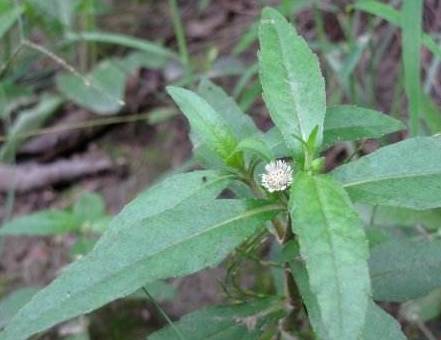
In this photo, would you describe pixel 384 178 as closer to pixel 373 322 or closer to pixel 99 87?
pixel 373 322

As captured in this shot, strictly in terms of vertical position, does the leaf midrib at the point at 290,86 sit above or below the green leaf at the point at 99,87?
above

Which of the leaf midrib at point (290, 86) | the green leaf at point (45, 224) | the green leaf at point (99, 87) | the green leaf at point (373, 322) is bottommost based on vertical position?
the green leaf at point (45, 224)

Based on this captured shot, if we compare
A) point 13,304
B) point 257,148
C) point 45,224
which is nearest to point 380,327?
point 257,148

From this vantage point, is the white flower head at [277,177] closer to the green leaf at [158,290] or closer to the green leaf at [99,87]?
the green leaf at [158,290]

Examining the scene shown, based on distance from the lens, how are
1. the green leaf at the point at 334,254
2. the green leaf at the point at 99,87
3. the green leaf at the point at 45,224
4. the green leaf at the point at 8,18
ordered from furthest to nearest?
the green leaf at the point at 99,87, the green leaf at the point at 8,18, the green leaf at the point at 45,224, the green leaf at the point at 334,254

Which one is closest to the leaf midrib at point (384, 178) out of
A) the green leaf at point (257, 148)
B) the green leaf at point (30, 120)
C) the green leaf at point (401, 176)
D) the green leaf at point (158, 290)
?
the green leaf at point (401, 176)

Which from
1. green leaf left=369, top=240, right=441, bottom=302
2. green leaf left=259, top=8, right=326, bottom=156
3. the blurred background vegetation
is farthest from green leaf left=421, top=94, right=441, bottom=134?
green leaf left=259, top=8, right=326, bottom=156

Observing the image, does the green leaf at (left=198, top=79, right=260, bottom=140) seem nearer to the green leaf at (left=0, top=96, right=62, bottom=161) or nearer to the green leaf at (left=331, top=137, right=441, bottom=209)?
the green leaf at (left=331, top=137, right=441, bottom=209)

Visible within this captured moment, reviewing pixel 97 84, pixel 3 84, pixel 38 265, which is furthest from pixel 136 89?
pixel 38 265
